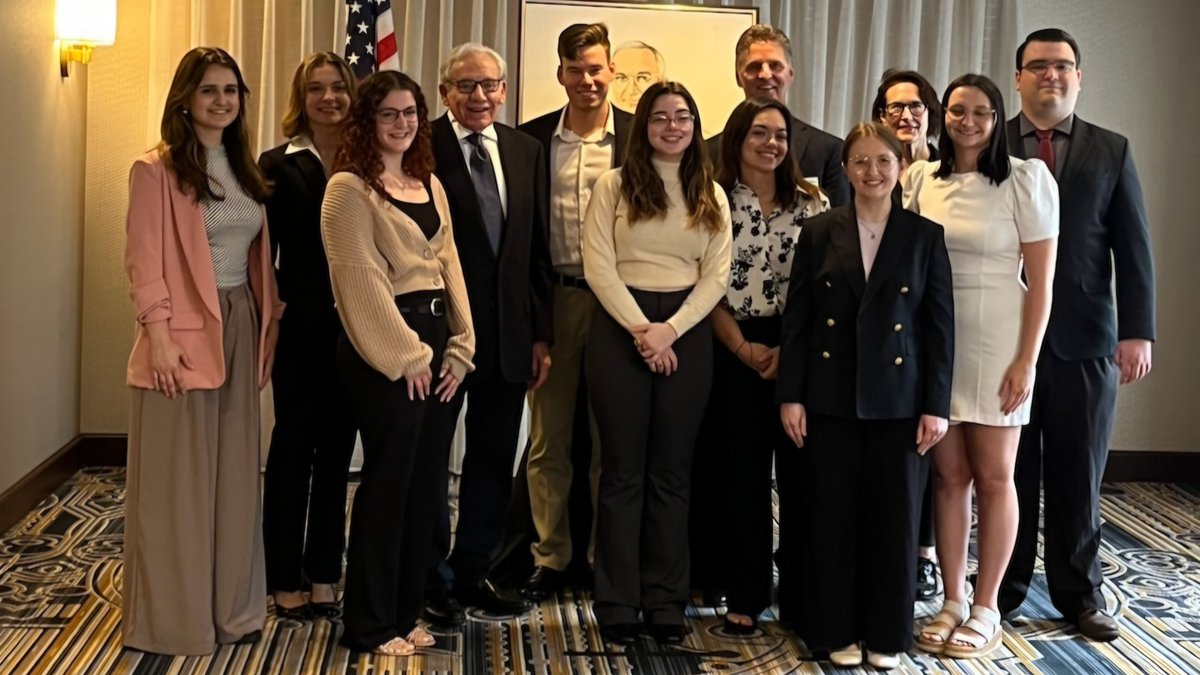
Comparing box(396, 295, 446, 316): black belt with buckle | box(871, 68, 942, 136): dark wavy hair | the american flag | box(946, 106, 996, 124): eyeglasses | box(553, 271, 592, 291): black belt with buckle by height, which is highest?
the american flag

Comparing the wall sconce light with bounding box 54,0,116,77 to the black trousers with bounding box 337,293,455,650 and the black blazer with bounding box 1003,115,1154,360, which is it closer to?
the black trousers with bounding box 337,293,455,650

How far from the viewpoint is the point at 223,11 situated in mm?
5578

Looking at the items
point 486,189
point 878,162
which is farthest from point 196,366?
point 878,162

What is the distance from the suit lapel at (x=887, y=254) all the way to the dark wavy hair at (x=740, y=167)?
1.19 feet

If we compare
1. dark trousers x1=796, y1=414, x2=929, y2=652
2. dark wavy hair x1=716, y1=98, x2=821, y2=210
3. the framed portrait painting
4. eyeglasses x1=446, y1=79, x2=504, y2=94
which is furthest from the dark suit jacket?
the framed portrait painting

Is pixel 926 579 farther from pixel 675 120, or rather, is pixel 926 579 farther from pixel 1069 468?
pixel 675 120

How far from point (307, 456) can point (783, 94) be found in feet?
6.13

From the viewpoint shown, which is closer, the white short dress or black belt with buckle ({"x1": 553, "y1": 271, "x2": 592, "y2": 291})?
the white short dress

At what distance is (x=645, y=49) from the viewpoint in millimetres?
5695

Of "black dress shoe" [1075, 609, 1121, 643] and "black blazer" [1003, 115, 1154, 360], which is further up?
"black blazer" [1003, 115, 1154, 360]

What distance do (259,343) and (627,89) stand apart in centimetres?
255

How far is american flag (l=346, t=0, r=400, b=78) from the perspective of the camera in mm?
4992

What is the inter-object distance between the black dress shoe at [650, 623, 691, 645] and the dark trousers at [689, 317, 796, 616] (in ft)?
0.74

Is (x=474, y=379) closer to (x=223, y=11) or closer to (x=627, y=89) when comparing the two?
(x=627, y=89)
